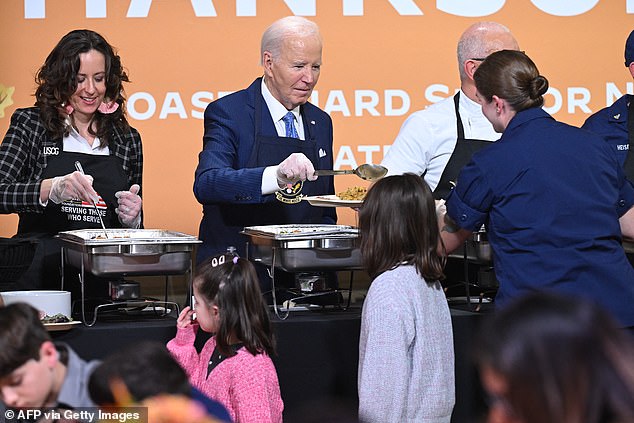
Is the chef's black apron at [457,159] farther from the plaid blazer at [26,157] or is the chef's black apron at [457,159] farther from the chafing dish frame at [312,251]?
the plaid blazer at [26,157]

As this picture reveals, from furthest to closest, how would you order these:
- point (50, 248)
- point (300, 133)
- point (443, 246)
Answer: point (300, 133) → point (50, 248) → point (443, 246)

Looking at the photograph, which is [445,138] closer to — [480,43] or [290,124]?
[480,43]

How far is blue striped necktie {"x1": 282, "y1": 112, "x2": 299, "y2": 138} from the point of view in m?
2.95

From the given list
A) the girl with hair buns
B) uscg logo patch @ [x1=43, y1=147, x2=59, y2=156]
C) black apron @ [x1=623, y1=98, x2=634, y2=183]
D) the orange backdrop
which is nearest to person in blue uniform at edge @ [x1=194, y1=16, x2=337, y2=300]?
uscg logo patch @ [x1=43, y1=147, x2=59, y2=156]

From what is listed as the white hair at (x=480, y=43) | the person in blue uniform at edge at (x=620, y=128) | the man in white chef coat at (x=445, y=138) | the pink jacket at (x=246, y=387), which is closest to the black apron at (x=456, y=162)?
the man in white chef coat at (x=445, y=138)

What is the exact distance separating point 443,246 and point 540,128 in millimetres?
349

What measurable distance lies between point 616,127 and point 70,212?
61.0 inches

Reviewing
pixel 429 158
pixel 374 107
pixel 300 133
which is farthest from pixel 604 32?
pixel 300 133

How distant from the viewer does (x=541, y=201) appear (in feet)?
7.09

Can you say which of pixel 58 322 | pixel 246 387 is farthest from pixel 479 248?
pixel 58 322

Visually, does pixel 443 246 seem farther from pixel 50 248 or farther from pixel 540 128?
pixel 50 248

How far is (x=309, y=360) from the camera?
249 centimetres

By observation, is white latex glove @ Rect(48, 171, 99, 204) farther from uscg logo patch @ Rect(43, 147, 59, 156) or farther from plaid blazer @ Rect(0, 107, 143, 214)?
uscg logo patch @ Rect(43, 147, 59, 156)

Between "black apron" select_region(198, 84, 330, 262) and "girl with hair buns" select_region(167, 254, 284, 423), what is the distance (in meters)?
0.66
